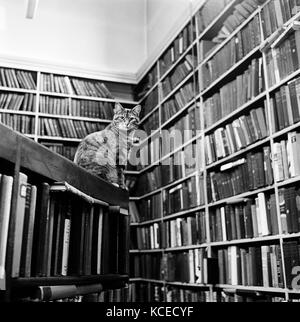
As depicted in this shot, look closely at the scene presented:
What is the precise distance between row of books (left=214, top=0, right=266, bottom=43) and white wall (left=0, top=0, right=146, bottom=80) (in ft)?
2.93

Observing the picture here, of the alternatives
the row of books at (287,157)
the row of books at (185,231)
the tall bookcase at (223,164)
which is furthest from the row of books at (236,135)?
the row of books at (185,231)

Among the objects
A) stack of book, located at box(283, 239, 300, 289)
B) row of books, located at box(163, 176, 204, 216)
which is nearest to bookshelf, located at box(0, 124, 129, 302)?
stack of book, located at box(283, 239, 300, 289)

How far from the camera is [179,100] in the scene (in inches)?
116

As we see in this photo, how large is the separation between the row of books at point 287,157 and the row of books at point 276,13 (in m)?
0.57

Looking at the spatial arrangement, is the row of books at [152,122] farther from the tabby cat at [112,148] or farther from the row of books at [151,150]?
the tabby cat at [112,148]

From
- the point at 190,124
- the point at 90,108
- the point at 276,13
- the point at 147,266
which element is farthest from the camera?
the point at 147,266

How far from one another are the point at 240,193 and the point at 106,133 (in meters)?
0.85

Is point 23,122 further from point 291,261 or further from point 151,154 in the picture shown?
point 291,261

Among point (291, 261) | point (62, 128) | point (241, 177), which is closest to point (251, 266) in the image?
point (291, 261)

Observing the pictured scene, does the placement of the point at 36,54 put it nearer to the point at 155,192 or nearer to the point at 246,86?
the point at 155,192

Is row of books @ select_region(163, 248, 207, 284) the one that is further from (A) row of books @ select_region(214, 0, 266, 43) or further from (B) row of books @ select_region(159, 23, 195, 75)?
(B) row of books @ select_region(159, 23, 195, 75)

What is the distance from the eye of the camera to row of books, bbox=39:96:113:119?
3.04 metres

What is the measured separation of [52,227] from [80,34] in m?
2.39

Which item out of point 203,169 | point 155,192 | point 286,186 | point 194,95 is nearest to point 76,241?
point 286,186
